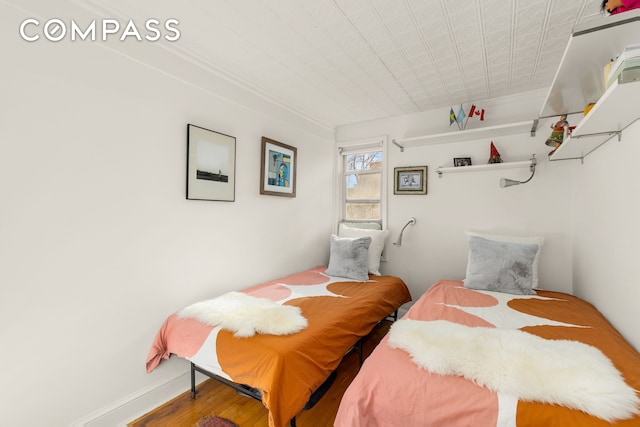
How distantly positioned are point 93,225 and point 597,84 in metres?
2.93

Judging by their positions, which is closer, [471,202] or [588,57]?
[588,57]

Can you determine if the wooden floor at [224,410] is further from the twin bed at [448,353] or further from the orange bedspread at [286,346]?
Answer: the orange bedspread at [286,346]

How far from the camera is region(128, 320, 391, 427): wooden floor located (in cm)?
172

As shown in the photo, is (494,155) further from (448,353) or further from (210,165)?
(210,165)

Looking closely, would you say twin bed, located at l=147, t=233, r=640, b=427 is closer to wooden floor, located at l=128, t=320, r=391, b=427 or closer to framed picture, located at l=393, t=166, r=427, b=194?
wooden floor, located at l=128, t=320, r=391, b=427

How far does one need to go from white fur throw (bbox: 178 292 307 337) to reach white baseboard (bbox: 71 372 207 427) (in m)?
0.53

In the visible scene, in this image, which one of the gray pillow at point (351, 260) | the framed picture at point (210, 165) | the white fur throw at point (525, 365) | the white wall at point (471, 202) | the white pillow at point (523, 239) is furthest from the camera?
the gray pillow at point (351, 260)

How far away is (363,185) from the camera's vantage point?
371cm

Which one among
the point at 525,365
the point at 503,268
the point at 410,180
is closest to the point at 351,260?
the point at 410,180

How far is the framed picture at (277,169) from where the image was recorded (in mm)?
2762

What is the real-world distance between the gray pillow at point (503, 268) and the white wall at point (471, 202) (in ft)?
1.57

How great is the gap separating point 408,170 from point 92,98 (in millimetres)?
2842

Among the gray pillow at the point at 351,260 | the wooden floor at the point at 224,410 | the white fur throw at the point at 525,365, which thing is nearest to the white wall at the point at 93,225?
the wooden floor at the point at 224,410

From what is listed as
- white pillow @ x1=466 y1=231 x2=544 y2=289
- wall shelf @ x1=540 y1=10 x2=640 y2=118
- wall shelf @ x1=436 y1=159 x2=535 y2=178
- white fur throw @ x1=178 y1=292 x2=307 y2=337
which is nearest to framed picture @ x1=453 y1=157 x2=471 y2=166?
wall shelf @ x1=436 y1=159 x2=535 y2=178
